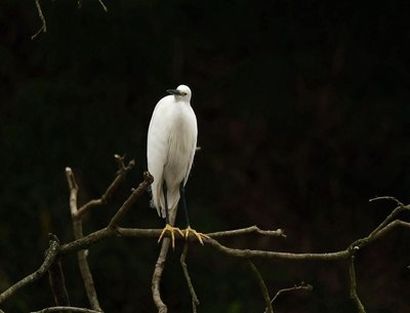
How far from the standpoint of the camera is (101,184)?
5.93m

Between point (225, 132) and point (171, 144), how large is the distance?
3.18 metres

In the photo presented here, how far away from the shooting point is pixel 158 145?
3.46 meters

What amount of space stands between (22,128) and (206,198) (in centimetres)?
111

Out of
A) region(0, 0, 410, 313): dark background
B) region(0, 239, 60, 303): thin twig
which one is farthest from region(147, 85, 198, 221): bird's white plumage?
region(0, 0, 410, 313): dark background

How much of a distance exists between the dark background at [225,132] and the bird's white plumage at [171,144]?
207 centimetres

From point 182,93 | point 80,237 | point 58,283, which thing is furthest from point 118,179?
point 182,93

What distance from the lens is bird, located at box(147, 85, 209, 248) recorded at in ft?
11.1

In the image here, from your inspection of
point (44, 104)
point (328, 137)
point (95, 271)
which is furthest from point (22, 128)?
point (328, 137)

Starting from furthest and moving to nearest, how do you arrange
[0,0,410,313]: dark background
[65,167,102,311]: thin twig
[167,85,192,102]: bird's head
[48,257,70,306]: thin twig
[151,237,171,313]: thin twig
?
[0,0,410,313]: dark background
[167,85,192,102]: bird's head
[65,167,102,311]: thin twig
[48,257,70,306]: thin twig
[151,237,171,313]: thin twig

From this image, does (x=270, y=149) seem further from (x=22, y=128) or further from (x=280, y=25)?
(x=22, y=128)

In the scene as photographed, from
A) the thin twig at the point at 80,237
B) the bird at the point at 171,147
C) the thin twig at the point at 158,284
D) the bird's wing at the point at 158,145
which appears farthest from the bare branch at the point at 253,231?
the bird's wing at the point at 158,145

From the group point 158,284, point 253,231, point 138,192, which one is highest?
point 138,192

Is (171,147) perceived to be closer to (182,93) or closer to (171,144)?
(171,144)

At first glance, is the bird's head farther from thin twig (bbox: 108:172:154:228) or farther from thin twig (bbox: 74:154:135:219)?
thin twig (bbox: 108:172:154:228)
